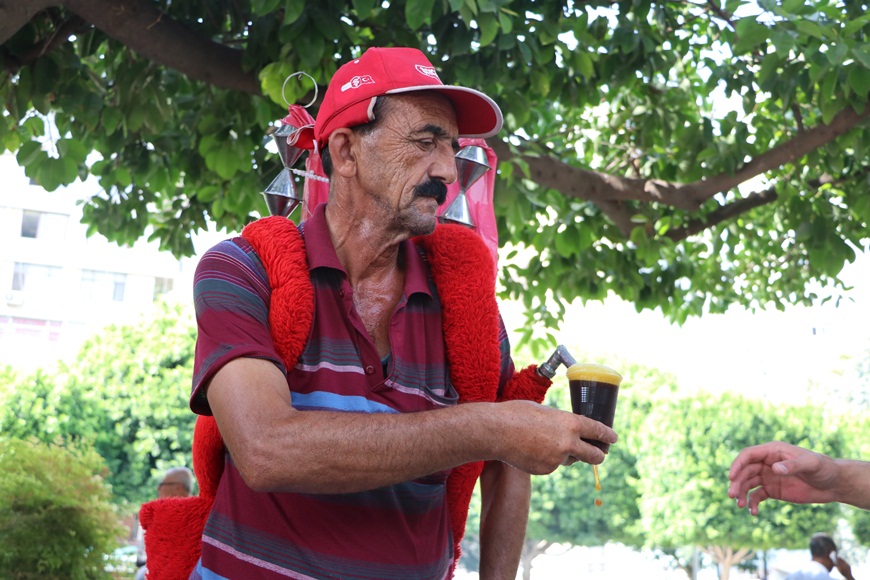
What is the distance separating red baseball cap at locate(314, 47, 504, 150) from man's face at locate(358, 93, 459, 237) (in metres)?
0.04

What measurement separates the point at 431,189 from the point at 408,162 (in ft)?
0.25

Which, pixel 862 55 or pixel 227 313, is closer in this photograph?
pixel 227 313

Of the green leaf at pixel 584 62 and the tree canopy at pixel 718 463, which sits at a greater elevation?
the green leaf at pixel 584 62

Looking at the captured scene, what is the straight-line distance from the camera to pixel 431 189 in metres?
2.26

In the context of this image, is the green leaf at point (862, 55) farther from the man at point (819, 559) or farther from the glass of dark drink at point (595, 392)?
the man at point (819, 559)

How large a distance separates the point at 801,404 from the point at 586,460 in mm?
32236

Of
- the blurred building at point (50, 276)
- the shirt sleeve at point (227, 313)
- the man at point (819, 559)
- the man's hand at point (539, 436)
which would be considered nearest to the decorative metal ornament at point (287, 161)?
the shirt sleeve at point (227, 313)

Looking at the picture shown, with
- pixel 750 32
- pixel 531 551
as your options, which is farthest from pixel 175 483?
pixel 531 551

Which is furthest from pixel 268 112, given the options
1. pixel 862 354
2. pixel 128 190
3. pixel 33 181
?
pixel 862 354

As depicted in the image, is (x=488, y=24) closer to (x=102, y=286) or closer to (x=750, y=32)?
(x=750, y=32)

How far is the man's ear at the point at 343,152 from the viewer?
2320 mm

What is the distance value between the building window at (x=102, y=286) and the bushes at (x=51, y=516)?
136 feet

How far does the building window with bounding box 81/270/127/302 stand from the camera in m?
47.1

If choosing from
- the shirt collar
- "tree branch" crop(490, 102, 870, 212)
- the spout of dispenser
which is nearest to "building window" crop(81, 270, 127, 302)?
"tree branch" crop(490, 102, 870, 212)
